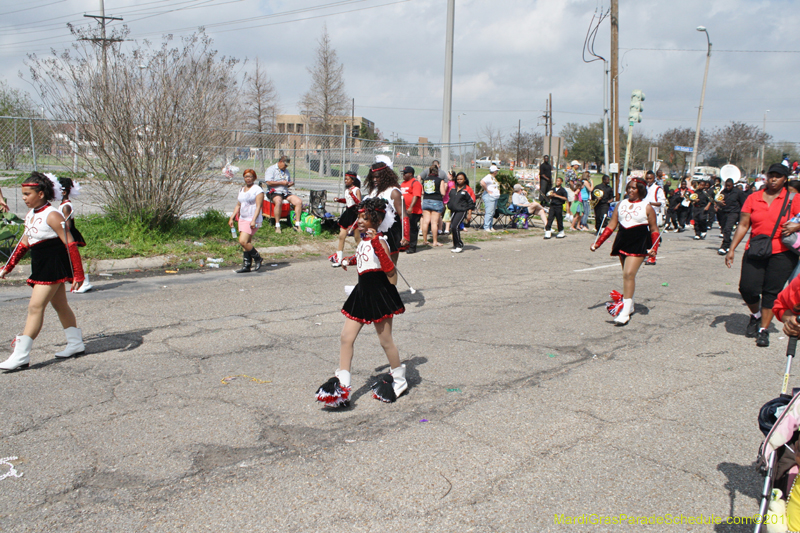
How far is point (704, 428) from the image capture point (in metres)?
4.41

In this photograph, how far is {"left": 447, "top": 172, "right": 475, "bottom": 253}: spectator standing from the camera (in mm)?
13789

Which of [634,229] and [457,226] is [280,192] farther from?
[634,229]

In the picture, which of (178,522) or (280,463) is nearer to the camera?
(178,522)

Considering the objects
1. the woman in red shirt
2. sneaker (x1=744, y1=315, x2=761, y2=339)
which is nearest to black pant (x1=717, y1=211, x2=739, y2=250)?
sneaker (x1=744, y1=315, x2=761, y2=339)

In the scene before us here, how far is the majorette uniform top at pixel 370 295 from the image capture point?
466 cm

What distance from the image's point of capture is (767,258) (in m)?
6.62

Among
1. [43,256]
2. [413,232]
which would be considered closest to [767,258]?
[43,256]

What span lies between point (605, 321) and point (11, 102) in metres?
23.3

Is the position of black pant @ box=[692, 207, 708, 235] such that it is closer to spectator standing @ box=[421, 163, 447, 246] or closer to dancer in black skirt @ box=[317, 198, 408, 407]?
spectator standing @ box=[421, 163, 447, 246]

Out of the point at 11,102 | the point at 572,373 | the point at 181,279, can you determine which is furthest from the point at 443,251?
the point at 11,102

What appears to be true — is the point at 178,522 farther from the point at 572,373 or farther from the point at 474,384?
the point at 572,373

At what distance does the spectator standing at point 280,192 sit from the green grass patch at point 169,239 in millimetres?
959

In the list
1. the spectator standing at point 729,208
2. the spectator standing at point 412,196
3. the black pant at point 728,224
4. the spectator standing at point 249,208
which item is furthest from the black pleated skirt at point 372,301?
the black pant at point 728,224

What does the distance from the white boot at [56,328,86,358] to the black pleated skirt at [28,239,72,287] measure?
1.68 ft
